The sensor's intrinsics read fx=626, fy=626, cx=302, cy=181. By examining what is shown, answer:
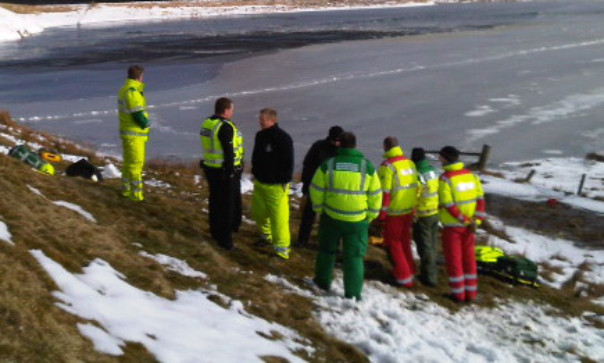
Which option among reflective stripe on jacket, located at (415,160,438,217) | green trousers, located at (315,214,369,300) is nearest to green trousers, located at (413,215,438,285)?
reflective stripe on jacket, located at (415,160,438,217)

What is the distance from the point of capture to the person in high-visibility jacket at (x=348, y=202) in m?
6.63

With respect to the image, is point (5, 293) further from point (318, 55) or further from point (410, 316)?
point (318, 55)

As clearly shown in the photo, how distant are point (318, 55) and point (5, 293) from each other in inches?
1514

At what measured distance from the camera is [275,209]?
25.0 ft

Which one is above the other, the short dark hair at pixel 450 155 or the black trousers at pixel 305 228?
the short dark hair at pixel 450 155

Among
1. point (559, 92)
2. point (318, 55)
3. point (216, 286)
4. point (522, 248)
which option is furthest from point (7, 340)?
point (318, 55)

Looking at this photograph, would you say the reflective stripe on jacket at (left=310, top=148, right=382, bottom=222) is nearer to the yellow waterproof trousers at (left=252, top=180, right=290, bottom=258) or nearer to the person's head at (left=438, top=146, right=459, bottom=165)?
the yellow waterproof trousers at (left=252, top=180, right=290, bottom=258)

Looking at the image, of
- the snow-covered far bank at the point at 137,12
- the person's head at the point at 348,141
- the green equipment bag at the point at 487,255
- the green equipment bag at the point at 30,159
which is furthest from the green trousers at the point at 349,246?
the snow-covered far bank at the point at 137,12

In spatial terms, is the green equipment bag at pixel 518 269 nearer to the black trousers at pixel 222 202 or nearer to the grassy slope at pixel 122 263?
the grassy slope at pixel 122 263

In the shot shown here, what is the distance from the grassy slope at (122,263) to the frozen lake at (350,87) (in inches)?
368

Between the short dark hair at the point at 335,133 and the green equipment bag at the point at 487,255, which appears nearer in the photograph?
the short dark hair at the point at 335,133

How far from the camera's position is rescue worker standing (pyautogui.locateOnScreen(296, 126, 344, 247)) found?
800 centimetres

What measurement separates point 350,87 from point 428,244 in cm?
2160

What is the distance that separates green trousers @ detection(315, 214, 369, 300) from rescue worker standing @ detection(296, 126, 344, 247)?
1.38 metres
